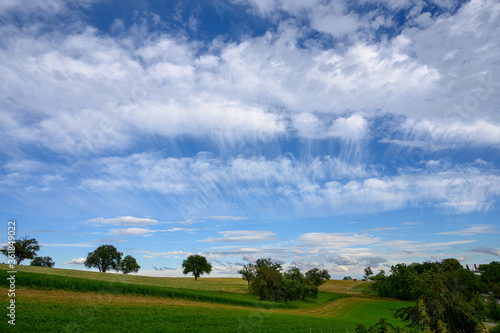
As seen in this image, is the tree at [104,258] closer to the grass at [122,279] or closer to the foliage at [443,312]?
the grass at [122,279]

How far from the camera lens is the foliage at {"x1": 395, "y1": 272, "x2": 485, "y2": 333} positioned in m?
7.23

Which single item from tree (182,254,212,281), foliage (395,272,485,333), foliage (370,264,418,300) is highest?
foliage (395,272,485,333)

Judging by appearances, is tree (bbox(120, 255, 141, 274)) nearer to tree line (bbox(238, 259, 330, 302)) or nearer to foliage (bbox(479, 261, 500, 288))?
tree line (bbox(238, 259, 330, 302))

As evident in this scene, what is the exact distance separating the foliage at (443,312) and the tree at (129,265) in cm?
11299

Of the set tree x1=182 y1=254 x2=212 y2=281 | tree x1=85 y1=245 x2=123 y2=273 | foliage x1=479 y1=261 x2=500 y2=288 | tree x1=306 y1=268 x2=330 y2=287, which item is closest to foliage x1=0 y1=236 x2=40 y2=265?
tree x1=85 y1=245 x2=123 y2=273

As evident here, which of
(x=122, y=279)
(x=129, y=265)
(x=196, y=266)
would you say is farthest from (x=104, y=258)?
(x=122, y=279)

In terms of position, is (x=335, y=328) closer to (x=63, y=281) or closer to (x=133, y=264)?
(x=63, y=281)

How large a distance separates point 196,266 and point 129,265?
24.1 m

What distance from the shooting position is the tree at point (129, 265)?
104 m

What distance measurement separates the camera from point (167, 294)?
50.6 m

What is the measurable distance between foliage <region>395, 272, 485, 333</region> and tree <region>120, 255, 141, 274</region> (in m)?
113

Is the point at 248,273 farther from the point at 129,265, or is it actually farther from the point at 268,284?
the point at 129,265

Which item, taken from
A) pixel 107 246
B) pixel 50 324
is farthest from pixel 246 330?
pixel 107 246

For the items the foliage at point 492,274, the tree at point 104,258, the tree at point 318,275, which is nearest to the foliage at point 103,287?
the tree at point 318,275
